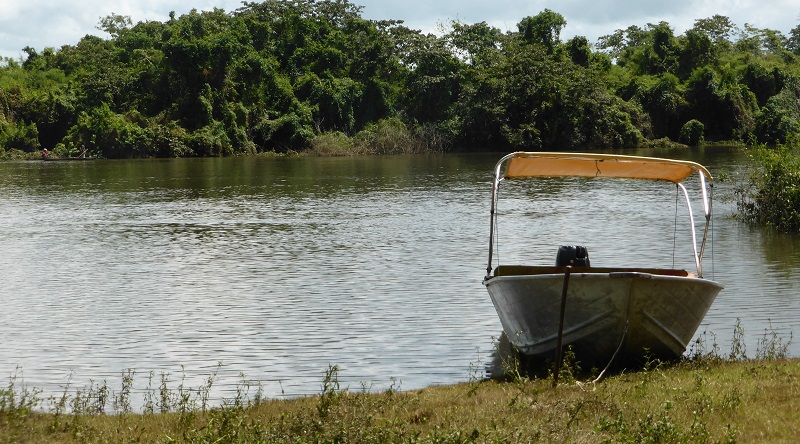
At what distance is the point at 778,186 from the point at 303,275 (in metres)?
12.0

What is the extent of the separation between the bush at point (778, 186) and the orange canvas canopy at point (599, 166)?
10.0 metres

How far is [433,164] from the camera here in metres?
59.2

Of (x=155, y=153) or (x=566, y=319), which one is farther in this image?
(x=155, y=153)

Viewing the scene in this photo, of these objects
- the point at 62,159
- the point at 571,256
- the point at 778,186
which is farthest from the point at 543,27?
the point at 571,256

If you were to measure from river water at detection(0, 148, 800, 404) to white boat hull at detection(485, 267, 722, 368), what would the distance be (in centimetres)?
126

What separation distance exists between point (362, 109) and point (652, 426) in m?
76.7

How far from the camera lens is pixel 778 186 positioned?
23891 millimetres

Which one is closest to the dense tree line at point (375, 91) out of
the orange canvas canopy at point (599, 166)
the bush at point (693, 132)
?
the bush at point (693, 132)

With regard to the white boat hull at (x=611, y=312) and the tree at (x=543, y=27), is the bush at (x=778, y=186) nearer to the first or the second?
the white boat hull at (x=611, y=312)

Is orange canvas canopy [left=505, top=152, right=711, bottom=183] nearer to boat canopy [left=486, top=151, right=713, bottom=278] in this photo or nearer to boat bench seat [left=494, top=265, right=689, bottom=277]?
boat canopy [left=486, top=151, right=713, bottom=278]

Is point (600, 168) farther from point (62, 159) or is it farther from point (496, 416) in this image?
point (62, 159)

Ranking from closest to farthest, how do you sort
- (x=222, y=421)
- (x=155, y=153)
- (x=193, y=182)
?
(x=222, y=421) < (x=193, y=182) < (x=155, y=153)

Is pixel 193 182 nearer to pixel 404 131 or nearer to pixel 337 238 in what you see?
pixel 337 238

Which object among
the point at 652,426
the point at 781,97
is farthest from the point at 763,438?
the point at 781,97
